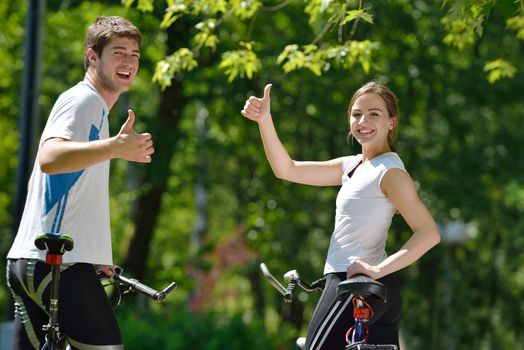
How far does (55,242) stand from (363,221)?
1.30 meters

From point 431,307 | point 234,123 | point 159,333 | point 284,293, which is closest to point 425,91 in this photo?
point 234,123

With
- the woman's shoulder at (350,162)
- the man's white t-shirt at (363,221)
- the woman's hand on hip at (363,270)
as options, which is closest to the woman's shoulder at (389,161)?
the man's white t-shirt at (363,221)

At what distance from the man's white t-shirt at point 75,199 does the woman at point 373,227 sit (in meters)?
0.98

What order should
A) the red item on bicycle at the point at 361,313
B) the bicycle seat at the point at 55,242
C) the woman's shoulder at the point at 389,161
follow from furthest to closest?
the woman's shoulder at the point at 389,161, the red item on bicycle at the point at 361,313, the bicycle seat at the point at 55,242

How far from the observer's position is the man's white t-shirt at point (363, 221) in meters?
4.74

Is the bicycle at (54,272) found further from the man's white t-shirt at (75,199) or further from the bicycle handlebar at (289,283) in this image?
the bicycle handlebar at (289,283)

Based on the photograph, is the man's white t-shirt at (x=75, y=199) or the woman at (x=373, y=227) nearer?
the man's white t-shirt at (x=75, y=199)

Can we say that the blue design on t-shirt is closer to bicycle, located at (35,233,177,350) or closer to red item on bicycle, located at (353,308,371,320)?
bicycle, located at (35,233,177,350)

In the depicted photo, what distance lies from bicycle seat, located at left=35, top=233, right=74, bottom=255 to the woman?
114 cm

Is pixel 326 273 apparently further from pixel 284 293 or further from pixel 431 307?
pixel 431 307

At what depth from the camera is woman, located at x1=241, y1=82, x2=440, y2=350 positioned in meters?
4.63

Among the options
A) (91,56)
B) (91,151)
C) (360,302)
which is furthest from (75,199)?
(360,302)

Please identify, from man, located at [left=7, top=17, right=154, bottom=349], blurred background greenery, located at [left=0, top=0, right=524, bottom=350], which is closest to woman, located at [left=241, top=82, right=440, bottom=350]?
man, located at [left=7, top=17, right=154, bottom=349]

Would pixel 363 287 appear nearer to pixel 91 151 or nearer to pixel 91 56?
pixel 91 151
